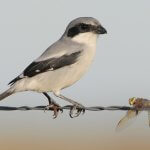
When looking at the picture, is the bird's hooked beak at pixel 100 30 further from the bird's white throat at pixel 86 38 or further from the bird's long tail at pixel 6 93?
the bird's long tail at pixel 6 93

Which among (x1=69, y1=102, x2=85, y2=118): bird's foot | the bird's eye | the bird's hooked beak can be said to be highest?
the bird's eye

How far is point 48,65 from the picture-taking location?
6051 mm

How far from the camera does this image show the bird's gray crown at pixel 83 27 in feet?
21.0

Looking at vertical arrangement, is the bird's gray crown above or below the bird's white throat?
above

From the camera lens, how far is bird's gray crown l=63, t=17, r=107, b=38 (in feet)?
21.0

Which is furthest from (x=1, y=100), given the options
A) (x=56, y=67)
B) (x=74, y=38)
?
(x=74, y=38)

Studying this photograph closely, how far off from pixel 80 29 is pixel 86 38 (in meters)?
0.18

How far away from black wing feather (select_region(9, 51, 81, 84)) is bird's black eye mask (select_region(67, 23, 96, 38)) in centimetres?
53

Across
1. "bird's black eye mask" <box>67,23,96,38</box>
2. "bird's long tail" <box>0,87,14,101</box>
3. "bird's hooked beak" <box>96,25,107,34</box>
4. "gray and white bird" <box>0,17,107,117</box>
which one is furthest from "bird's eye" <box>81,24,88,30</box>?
"bird's long tail" <box>0,87,14,101</box>

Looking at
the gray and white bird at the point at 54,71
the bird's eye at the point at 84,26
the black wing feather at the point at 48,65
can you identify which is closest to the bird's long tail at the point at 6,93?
the gray and white bird at the point at 54,71

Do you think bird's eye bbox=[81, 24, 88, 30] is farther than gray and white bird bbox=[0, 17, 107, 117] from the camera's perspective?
Yes

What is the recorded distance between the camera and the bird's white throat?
638 cm

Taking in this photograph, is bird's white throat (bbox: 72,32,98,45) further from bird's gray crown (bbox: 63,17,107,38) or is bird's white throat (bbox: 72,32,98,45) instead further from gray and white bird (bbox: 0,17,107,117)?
gray and white bird (bbox: 0,17,107,117)

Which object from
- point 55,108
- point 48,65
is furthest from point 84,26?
point 55,108
